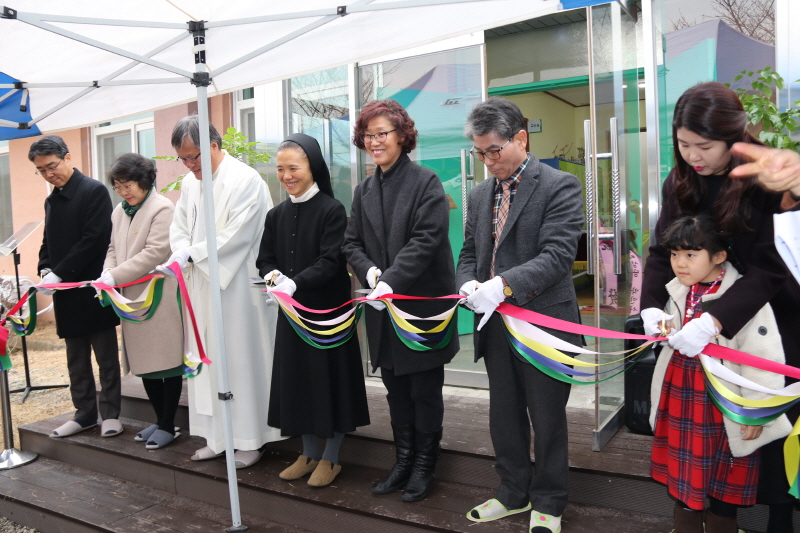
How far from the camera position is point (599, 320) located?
2.99 meters

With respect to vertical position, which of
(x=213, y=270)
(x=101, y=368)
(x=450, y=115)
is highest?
(x=450, y=115)

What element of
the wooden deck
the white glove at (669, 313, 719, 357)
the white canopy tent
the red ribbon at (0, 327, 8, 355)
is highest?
the white canopy tent

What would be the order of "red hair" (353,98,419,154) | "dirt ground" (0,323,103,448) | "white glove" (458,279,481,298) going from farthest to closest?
"dirt ground" (0,323,103,448) < "red hair" (353,98,419,154) < "white glove" (458,279,481,298)

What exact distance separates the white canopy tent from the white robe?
0.68 ft

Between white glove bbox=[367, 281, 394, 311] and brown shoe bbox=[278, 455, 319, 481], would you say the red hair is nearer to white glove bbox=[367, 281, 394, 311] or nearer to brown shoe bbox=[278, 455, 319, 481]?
white glove bbox=[367, 281, 394, 311]

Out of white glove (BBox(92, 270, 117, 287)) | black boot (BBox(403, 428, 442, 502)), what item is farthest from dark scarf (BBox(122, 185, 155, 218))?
black boot (BBox(403, 428, 442, 502))

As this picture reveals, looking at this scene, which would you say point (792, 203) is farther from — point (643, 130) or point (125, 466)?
point (125, 466)

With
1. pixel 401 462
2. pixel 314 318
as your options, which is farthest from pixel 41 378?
pixel 401 462

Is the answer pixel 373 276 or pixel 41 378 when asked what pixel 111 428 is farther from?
pixel 41 378

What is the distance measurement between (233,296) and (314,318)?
564 millimetres

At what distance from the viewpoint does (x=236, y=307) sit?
3.33m

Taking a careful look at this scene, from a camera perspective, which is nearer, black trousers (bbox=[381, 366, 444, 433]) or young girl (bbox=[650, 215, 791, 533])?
young girl (bbox=[650, 215, 791, 533])

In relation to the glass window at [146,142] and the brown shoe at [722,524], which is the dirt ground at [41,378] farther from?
the brown shoe at [722,524]

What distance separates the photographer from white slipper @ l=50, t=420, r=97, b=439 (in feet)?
13.3
